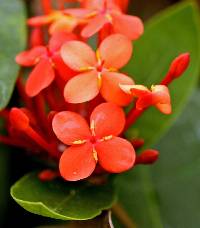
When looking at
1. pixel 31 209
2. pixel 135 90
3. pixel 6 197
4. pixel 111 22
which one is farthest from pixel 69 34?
pixel 6 197

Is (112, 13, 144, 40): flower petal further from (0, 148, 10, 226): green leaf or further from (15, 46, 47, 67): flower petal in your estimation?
(0, 148, 10, 226): green leaf

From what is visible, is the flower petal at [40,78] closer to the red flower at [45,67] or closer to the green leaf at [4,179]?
the red flower at [45,67]

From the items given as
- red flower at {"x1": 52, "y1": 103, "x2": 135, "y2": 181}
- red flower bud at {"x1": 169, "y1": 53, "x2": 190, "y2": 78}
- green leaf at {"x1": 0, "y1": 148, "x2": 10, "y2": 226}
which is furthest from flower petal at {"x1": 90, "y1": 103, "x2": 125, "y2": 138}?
green leaf at {"x1": 0, "y1": 148, "x2": 10, "y2": 226}

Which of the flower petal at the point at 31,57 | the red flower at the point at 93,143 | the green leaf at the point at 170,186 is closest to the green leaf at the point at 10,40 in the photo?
the flower petal at the point at 31,57

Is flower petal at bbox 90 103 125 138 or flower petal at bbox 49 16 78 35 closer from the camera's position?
flower petal at bbox 90 103 125 138

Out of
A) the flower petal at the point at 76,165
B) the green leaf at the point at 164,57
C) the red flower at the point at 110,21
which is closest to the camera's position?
the flower petal at the point at 76,165

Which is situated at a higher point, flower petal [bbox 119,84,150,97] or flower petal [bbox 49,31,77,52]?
flower petal [bbox 49,31,77,52]
